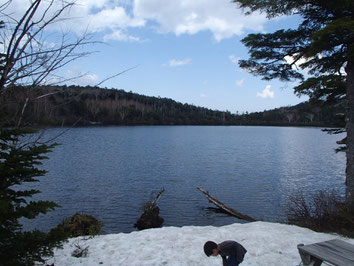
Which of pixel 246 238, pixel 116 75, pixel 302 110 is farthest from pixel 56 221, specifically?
pixel 302 110

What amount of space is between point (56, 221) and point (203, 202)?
320 inches

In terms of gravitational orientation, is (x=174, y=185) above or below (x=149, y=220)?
below

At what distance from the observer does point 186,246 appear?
21.6 feet

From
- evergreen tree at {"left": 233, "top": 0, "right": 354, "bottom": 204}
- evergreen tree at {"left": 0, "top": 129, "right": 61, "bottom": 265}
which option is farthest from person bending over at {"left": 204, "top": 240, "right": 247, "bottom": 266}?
evergreen tree at {"left": 233, "top": 0, "right": 354, "bottom": 204}

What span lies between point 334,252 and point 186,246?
3720 millimetres

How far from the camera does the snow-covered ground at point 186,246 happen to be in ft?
18.9

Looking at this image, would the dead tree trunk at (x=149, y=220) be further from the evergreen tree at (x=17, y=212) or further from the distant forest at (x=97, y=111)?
the evergreen tree at (x=17, y=212)

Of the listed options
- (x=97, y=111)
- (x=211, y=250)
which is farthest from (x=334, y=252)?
(x=97, y=111)

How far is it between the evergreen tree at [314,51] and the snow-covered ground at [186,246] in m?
2.80

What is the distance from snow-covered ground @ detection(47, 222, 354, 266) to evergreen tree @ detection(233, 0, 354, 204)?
2804mm

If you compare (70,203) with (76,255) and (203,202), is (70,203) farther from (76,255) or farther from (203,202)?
(76,255)

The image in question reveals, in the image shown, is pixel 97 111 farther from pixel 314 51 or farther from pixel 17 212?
pixel 17 212

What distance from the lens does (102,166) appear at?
28.2 meters

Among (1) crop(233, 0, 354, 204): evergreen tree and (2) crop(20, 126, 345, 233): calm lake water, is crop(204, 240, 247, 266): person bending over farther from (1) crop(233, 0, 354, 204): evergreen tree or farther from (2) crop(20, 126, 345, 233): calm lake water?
(2) crop(20, 126, 345, 233): calm lake water
